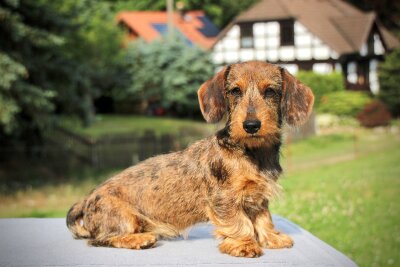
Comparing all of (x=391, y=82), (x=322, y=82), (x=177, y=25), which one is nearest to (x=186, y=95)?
(x=177, y=25)

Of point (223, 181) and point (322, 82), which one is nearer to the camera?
point (223, 181)

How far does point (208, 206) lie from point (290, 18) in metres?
27.4

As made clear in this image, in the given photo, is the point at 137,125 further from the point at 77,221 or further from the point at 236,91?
the point at 236,91

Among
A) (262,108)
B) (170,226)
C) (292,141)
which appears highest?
(262,108)

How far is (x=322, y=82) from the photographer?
28.3 metres

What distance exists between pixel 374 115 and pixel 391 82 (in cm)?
263

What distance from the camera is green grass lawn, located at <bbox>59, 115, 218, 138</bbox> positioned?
23.6 meters

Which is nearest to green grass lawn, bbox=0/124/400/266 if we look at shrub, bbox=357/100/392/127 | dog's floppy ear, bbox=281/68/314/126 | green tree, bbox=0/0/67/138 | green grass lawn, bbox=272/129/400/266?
green grass lawn, bbox=272/129/400/266

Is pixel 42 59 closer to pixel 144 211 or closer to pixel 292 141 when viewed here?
pixel 144 211

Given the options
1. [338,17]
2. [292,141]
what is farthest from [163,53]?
[338,17]

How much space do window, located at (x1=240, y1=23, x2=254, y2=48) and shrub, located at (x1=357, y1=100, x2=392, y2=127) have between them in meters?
7.15

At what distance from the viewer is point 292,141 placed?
2359 cm

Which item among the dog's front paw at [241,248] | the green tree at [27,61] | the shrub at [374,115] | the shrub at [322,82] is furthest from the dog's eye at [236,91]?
the shrub at [322,82]

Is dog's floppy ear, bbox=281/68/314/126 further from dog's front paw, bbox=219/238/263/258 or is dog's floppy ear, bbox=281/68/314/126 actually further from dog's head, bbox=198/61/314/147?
dog's front paw, bbox=219/238/263/258
